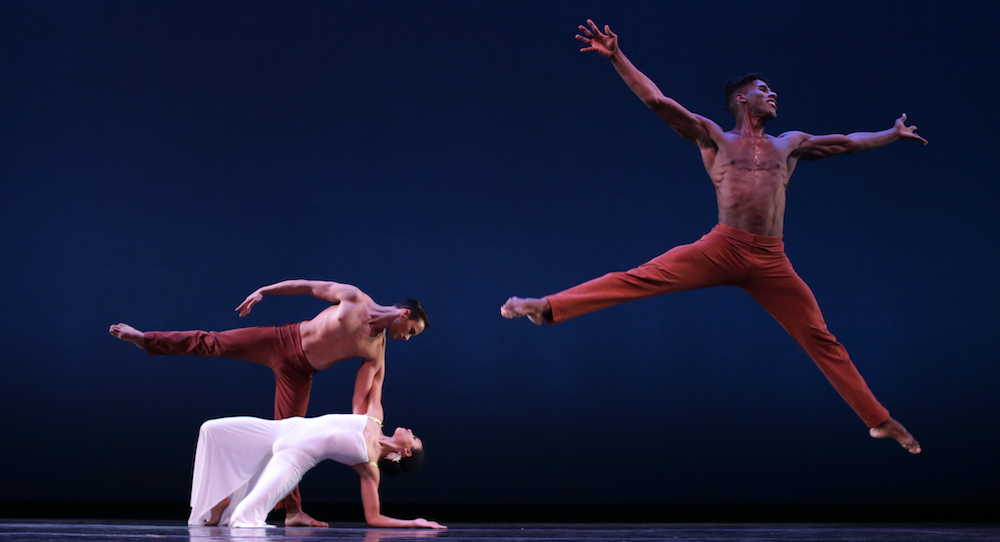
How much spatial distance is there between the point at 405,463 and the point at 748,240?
75.9 inches

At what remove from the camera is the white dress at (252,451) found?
140 inches

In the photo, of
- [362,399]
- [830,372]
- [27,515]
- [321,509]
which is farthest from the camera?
[321,509]

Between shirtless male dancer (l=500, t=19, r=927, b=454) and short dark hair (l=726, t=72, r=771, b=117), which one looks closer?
shirtless male dancer (l=500, t=19, r=927, b=454)

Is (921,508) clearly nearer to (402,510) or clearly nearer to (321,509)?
(402,510)

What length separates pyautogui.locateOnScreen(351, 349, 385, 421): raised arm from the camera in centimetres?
400

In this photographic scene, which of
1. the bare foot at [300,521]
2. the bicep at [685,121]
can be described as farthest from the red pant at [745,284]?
the bare foot at [300,521]

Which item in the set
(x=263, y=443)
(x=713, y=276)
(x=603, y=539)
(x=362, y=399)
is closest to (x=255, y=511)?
(x=263, y=443)

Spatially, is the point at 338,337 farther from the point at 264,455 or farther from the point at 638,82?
the point at 638,82

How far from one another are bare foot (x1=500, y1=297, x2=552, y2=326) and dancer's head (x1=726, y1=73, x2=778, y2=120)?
4.29 feet

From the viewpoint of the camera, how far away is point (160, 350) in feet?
13.2

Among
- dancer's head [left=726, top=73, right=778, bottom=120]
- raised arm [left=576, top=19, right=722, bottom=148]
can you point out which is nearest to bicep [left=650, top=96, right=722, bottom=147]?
raised arm [left=576, top=19, right=722, bottom=148]

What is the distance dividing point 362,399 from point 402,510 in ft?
5.76

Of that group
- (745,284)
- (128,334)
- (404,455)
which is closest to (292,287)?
(128,334)

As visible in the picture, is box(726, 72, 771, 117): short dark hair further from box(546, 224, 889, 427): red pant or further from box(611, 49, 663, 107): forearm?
box(546, 224, 889, 427): red pant
